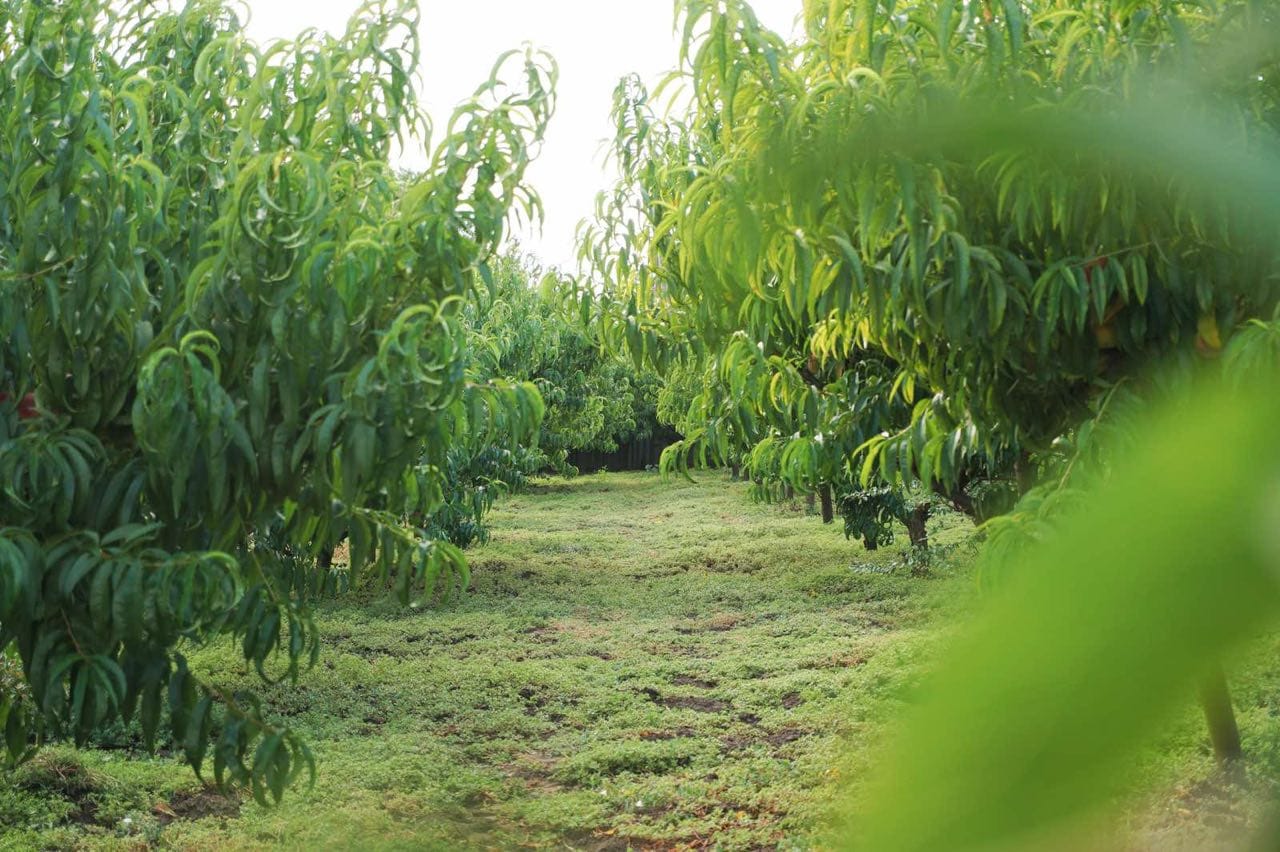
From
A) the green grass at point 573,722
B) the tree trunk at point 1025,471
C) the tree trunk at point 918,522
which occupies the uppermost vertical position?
the tree trunk at point 1025,471

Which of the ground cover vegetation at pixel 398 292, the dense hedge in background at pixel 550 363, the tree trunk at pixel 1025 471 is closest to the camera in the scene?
the ground cover vegetation at pixel 398 292

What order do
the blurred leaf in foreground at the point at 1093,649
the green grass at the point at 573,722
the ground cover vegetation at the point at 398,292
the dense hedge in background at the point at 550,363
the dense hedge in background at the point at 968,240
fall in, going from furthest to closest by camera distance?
1. the dense hedge in background at the point at 550,363
2. the green grass at the point at 573,722
3. the ground cover vegetation at the point at 398,292
4. the dense hedge in background at the point at 968,240
5. the blurred leaf in foreground at the point at 1093,649

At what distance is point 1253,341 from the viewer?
2082mm

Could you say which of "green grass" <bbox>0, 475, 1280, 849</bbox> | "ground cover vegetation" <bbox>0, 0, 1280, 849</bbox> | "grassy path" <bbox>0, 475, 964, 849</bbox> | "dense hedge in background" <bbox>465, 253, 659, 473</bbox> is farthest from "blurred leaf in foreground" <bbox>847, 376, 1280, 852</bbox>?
"dense hedge in background" <bbox>465, 253, 659, 473</bbox>

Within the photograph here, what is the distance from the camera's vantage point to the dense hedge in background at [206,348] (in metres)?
2.59

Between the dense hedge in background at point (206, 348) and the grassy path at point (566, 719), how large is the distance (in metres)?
0.75

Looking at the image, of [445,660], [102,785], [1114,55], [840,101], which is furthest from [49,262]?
[445,660]

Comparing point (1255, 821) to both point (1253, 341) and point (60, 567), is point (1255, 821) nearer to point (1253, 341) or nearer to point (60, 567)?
point (1253, 341)

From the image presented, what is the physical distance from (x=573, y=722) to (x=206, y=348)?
185 inches

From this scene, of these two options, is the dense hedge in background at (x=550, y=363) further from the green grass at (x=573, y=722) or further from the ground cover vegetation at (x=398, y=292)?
the ground cover vegetation at (x=398, y=292)

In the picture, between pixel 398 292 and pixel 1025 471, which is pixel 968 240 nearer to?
pixel 398 292

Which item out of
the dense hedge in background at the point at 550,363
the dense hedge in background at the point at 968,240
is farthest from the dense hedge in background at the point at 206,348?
the dense hedge in background at the point at 550,363

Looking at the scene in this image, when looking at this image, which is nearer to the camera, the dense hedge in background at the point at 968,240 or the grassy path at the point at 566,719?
the dense hedge in background at the point at 968,240

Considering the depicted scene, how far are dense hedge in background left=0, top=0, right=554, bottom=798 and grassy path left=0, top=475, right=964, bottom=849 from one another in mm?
753
